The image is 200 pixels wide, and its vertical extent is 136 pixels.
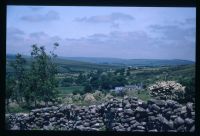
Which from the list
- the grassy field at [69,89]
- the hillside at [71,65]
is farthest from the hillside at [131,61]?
the grassy field at [69,89]

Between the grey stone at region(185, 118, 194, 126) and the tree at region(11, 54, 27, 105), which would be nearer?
the grey stone at region(185, 118, 194, 126)

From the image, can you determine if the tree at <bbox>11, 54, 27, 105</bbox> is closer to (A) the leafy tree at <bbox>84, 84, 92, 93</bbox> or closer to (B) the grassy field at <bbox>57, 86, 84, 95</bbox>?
(B) the grassy field at <bbox>57, 86, 84, 95</bbox>

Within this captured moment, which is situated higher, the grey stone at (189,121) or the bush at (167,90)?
the bush at (167,90)

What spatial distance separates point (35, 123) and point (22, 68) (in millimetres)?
719

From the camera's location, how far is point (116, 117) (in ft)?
18.1

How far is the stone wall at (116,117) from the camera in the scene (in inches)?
215

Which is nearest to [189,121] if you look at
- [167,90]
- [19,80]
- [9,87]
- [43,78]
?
[167,90]

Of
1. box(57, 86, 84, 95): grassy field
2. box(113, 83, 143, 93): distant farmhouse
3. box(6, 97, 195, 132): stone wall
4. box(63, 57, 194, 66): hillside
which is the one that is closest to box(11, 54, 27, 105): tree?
box(6, 97, 195, 132): stone wall

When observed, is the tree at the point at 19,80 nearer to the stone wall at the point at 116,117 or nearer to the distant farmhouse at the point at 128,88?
the stone wall at the point at 116,117

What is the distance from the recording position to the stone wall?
546 cm

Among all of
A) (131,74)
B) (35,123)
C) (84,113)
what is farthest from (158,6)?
(35,123)

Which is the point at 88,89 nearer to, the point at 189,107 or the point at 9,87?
the point at 9,87

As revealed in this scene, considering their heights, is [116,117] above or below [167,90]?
below
